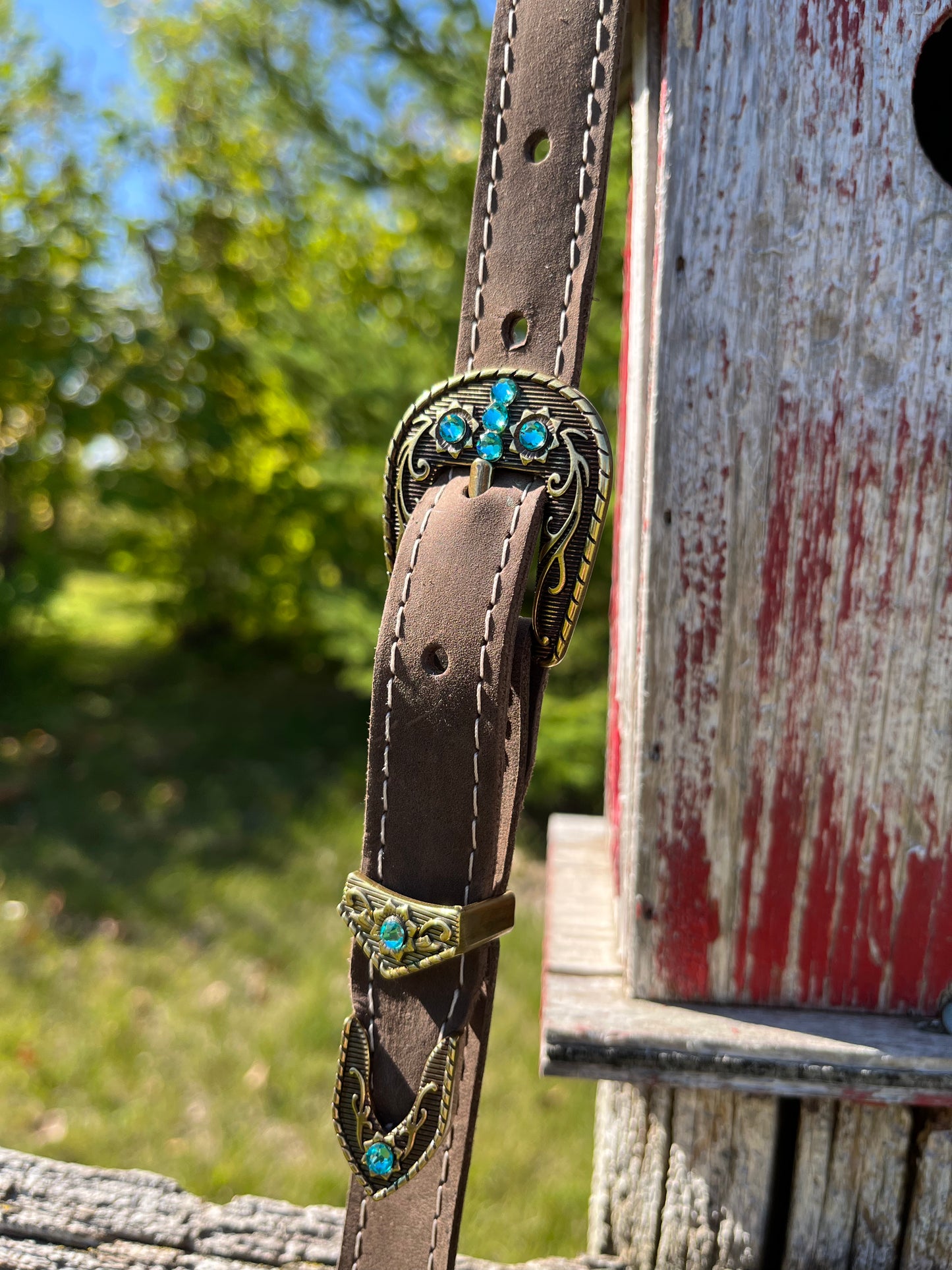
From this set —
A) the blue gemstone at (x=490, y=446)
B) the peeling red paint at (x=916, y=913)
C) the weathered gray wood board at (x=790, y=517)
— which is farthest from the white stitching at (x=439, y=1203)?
the blue gemstone at (x=490, y=446)

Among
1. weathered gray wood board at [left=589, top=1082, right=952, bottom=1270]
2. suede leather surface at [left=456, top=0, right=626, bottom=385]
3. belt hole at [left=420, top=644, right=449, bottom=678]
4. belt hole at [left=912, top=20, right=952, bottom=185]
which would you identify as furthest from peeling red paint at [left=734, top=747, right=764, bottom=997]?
belt hole at [left=912, top=20, right=952, bottom=185]

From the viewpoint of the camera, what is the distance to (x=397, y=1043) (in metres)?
1.05

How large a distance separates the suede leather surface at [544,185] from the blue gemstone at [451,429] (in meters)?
0.08

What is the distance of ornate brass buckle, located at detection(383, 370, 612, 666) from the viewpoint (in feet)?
3.25

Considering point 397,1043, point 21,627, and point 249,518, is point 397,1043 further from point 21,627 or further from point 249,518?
point 21,627

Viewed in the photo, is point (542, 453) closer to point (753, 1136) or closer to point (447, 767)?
point (447, 767)

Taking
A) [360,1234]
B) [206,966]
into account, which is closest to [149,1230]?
[360,1234]

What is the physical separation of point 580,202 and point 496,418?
0.25 metres

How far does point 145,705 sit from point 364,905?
18.5ft

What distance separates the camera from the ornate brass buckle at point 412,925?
38.4 inches

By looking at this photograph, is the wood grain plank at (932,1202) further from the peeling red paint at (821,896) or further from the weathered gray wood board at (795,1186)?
the peeling red paint at (821,896)

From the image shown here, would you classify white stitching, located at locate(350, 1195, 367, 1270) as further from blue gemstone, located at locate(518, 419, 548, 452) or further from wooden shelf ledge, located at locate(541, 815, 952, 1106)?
blue gemstone, located at locate(518, 419, 548, 452)

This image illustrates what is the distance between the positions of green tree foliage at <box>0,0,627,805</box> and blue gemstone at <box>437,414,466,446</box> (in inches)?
103

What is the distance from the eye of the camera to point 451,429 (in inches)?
41.0
